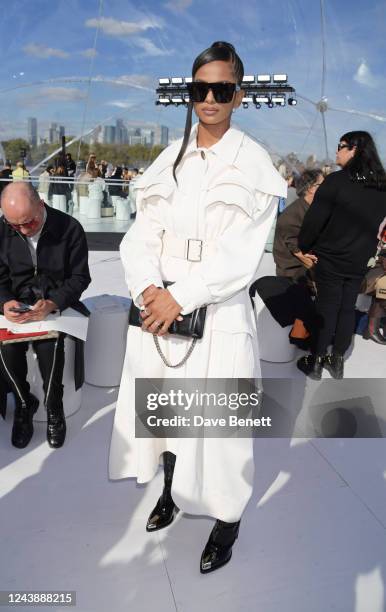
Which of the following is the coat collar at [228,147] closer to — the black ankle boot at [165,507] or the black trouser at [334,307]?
the black ankle boot at [165,507]

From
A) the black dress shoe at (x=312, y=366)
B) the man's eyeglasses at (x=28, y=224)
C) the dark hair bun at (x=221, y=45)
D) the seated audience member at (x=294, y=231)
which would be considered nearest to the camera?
the dark hair bun at (x=221, y=45)

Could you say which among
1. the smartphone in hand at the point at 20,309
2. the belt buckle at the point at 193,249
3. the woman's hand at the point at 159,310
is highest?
the belt buckle at the point at 193,249

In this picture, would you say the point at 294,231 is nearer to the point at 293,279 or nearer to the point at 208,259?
the point at 293,279

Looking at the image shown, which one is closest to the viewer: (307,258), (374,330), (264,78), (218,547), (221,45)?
(221,45)

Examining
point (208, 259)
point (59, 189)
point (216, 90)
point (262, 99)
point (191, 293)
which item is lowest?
point (59, 189)

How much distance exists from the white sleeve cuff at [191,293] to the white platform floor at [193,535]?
43.7 inches

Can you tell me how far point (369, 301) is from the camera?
523 centimetres

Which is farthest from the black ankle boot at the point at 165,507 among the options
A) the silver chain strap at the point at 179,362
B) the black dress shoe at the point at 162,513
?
the silver chain strap at the point at 179,362

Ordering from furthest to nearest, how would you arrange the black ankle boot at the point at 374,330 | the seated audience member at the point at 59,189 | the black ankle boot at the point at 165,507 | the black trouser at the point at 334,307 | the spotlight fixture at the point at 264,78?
1. the spotlight fixture at the point at 264,78
2. the seated audience member at the point at 59,189
3. the black ankle boot at the point at 374,330
4. the black trouser at the point at 334,307
5. the black ankle boot at the point at 165,507

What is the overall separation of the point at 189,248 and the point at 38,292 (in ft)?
4.56

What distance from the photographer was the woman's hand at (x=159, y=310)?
1.71 meters

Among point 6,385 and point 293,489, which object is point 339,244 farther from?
point 6,385

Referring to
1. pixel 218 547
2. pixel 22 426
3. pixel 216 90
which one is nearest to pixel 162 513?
pixel 218 547

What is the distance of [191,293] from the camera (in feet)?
5.51
